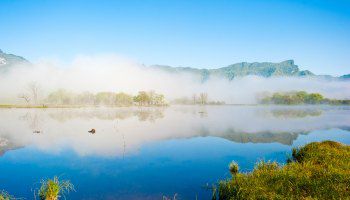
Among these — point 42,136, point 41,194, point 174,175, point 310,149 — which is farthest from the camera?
point 42,136

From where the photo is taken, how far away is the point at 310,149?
1155 inches

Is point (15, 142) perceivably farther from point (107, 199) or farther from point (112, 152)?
point (107, 199)

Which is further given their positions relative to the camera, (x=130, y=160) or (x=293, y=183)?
(x=130, y=160)

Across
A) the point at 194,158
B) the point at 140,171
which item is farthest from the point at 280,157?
the point at 140,171

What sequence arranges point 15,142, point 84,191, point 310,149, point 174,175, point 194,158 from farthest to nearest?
1. point 15,142
2. point 194,158
3. point 310,149
4. point 174,175
5. point 84,191

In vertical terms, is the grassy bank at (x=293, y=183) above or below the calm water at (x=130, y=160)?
above

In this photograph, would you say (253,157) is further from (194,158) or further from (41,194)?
(41,194)

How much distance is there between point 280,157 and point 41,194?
79.4 feet

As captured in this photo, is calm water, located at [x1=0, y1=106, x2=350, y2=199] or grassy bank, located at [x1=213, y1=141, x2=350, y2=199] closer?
grassy bank, located at [x1=213, y1=141, x2=350, y2=199]

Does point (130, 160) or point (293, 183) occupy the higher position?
point (293, 183)

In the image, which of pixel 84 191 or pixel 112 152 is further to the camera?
pixel 112 152

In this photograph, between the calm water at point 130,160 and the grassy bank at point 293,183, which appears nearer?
the grassy bank at point 293,183

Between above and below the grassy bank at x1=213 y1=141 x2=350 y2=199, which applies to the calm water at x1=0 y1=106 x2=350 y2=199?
below

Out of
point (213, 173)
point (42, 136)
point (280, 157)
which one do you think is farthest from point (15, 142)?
point (280, 157)
